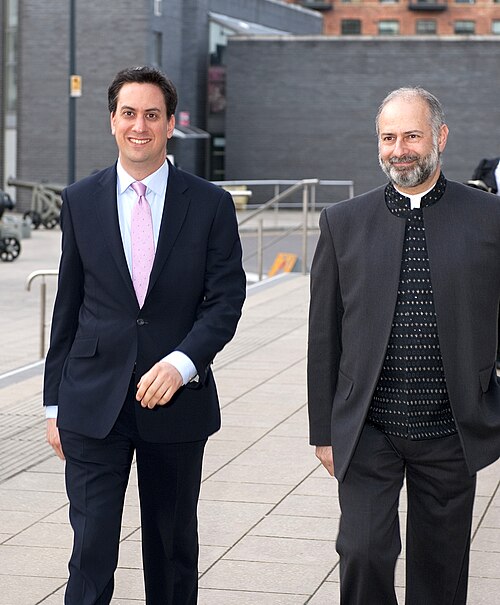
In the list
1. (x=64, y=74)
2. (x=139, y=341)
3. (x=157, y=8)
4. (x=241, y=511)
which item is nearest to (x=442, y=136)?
(x=139, y=341)

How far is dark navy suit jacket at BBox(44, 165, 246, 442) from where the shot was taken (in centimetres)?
388

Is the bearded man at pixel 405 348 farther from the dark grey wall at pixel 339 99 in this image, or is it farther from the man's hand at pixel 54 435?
the dark grey wall at pixel 339 99

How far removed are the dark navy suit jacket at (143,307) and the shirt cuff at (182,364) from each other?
18mm

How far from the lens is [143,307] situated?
153 inches

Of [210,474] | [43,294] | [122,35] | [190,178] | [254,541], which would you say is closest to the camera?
[190,178]

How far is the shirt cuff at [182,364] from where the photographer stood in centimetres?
376

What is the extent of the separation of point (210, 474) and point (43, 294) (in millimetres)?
4195

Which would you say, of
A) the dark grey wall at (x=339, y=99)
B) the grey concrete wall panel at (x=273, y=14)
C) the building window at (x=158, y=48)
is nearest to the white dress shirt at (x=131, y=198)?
the building window at (x=158, y=48)

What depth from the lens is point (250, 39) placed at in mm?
44438

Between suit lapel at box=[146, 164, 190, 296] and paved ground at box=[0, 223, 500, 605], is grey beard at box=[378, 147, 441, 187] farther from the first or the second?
paved ground at box=[0, 223, 500, 605]

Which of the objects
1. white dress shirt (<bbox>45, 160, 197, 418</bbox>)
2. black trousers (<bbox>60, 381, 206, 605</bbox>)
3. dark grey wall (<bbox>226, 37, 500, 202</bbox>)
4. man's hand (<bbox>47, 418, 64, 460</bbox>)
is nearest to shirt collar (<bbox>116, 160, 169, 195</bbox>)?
white dress shirt (<bbox>45, 160, 197, 418</bbox>)

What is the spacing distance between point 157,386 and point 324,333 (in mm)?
495

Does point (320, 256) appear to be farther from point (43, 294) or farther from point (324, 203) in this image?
point (324, 203)

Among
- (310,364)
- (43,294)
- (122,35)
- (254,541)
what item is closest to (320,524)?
(254,541)
